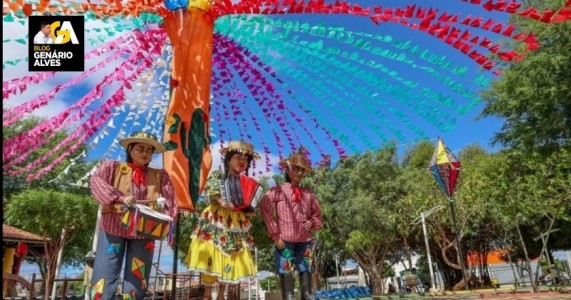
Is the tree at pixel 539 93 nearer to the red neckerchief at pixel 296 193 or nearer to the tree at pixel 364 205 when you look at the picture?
the tree at pixel 364 205

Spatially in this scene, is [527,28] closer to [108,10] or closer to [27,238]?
[108,10]

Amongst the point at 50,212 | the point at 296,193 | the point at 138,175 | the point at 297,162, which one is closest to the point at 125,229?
the point at 138,175

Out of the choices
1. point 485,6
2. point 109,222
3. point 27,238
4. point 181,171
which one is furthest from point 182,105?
point 27,238

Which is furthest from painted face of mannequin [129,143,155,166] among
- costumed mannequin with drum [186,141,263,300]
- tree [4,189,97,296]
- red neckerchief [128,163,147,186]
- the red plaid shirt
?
tree [4,189,97,296]

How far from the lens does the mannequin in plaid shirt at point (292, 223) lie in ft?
16.1

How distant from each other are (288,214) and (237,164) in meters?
0.82

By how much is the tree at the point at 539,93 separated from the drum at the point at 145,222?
1307cm

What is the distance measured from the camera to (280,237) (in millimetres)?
5055

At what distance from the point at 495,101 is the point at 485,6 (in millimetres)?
15119

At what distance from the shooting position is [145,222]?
12.5ft

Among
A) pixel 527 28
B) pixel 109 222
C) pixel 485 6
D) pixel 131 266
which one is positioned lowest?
pixel 131 266

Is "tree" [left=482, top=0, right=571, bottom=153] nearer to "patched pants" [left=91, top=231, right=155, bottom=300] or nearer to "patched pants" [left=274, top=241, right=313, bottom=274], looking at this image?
"patched pants" [left=274, top=241, right=313, bottom=274]

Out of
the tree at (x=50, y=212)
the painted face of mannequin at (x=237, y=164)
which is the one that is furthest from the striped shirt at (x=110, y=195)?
the tree at (x=50, y=212)

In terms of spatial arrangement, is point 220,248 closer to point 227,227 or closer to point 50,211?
point 227,227
